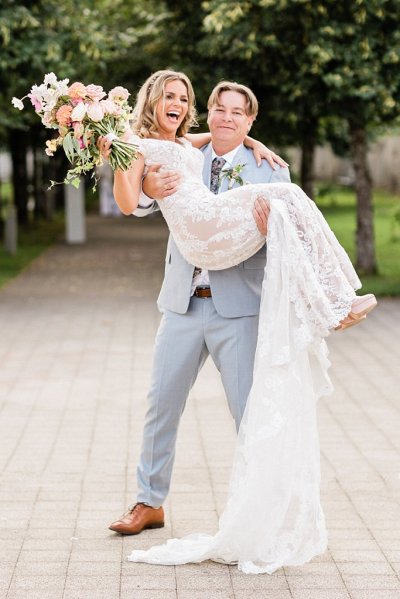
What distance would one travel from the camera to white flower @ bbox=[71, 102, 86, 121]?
15.2 ft

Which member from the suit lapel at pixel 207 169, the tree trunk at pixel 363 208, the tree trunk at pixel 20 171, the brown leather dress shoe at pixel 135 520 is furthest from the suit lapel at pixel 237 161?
the tree trunk at pixel 20 171

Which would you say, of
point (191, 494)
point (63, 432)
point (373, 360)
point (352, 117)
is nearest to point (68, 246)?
point (352, 117)

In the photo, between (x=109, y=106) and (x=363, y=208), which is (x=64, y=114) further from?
(x=363, y=208)

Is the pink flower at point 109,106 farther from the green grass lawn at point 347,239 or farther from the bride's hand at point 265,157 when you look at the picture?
the green grass lawn at point 347,239

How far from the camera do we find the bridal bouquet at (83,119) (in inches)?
184

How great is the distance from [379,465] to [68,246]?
19820 mm

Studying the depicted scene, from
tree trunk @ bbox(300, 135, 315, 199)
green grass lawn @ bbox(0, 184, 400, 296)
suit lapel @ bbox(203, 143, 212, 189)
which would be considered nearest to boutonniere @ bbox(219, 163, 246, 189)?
suit lapel @ bbox(203, 143, 212, 189)

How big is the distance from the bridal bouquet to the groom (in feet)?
0.92

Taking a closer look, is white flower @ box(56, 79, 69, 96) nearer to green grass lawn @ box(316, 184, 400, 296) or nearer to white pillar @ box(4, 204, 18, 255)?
green grass lawn @ box(316, 184, 400, 296)

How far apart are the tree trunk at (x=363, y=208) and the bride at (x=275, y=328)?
13.4 meters

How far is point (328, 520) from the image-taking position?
575 cm

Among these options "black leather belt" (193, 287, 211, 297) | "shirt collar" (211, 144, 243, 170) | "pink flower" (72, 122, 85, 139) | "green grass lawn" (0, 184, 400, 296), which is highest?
"pink flower" (72, 122, 85, 139)

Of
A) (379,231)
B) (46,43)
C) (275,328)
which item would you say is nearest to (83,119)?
(275,328)

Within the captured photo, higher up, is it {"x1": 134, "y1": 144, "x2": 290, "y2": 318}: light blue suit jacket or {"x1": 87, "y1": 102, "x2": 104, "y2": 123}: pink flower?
{"x1": 87, "y1": 102, "x2": 104, "y2": 123}: pink flower
